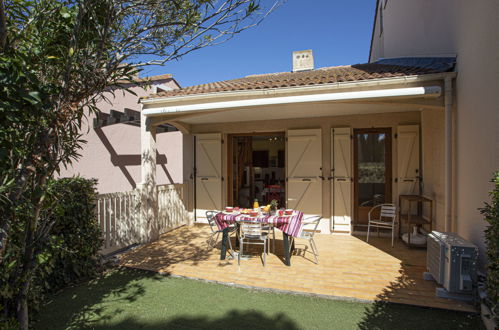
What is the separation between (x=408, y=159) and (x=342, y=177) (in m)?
1.37

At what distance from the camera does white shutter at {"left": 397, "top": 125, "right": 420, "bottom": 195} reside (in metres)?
5.54

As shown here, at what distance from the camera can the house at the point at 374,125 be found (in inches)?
130

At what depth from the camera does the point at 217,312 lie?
2809 millimetres

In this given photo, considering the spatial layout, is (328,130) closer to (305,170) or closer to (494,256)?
(305,170)

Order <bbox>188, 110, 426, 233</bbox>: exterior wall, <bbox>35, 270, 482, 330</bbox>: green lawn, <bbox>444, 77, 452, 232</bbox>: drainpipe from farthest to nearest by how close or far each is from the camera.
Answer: <bbox>188, 110, 426, 233</bbox>: exterior wall, <bbox>444, 77, 452, 232</bbox>: drainpipe, <bbox>35, 270, 482, 330</bbox>: green lawn

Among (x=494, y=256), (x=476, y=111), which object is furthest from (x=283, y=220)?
(x=476, y=111)

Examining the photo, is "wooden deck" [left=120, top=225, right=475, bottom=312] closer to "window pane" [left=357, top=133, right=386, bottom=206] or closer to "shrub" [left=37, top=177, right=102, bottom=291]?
"shrub" [left=37, top=177, right=102, bottom=291]

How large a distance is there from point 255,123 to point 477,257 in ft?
16.1

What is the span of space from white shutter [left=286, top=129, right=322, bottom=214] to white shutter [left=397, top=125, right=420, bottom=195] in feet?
5.37

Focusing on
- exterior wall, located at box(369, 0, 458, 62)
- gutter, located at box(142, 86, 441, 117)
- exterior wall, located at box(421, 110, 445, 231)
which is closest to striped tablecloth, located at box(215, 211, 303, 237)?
gutter, located at box(142, 86, 441, 117)

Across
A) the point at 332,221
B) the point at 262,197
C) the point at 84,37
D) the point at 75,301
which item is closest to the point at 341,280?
the point at 332,221

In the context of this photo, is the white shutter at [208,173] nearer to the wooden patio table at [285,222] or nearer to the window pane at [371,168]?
the wooden patio table at [285,222]

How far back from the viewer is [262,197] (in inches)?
384

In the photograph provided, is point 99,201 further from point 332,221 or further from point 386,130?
point 386,130
